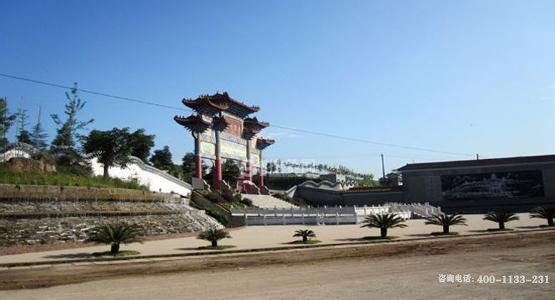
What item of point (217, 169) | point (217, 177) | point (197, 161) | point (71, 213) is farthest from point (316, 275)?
point (217, 169)

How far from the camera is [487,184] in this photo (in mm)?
68000

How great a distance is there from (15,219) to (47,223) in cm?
151

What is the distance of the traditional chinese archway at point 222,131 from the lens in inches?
2267

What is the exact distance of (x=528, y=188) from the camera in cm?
6669

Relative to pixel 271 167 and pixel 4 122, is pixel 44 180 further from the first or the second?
pixel 271 167

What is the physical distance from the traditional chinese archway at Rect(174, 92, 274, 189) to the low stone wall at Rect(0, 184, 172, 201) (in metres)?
25.7

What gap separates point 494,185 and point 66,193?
6036cm

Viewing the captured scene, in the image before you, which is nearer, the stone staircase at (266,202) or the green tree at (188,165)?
the stone staircase at (266,202)

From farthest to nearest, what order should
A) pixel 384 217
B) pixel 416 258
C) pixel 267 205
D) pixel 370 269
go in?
pixel 267 205, pixel 384 217, pixel 416 258, pixel 370 269

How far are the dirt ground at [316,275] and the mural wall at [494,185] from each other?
5092 cm

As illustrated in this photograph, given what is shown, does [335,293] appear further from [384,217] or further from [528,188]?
[528,188]

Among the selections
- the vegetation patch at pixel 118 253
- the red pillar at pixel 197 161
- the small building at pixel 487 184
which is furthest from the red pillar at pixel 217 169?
the vegetation patch at pixel 118 253

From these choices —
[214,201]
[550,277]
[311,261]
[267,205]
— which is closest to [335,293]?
[550,277]

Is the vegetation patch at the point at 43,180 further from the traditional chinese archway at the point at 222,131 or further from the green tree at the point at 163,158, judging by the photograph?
the green tree at the point at 163,158
